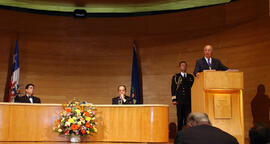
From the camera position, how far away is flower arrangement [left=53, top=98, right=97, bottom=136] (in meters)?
6.16

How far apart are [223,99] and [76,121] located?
2.51m

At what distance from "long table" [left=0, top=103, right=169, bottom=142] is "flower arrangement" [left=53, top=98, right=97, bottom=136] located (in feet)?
0.73

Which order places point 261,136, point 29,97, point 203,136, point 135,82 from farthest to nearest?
point 135,82
point 29,97
point 203,136
point 261,136

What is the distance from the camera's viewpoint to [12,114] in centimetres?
639

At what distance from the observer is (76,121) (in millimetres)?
6207

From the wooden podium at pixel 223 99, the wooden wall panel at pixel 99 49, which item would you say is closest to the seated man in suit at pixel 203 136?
the wooden podium at pixel 223 99

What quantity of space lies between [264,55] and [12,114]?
521 cm

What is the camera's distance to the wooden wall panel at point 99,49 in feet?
30.6

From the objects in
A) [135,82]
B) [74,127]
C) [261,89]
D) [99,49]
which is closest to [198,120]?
[74,127]

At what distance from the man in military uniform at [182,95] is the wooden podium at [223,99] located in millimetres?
1541

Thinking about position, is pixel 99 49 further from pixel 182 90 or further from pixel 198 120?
pixel 198 120

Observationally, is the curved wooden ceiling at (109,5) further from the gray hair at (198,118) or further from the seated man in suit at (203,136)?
the seated man in suit at (203,136)

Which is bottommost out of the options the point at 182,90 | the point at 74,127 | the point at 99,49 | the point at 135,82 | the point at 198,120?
the point at 74,127

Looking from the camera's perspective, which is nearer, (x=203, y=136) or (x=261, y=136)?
(x=261, y=136)
